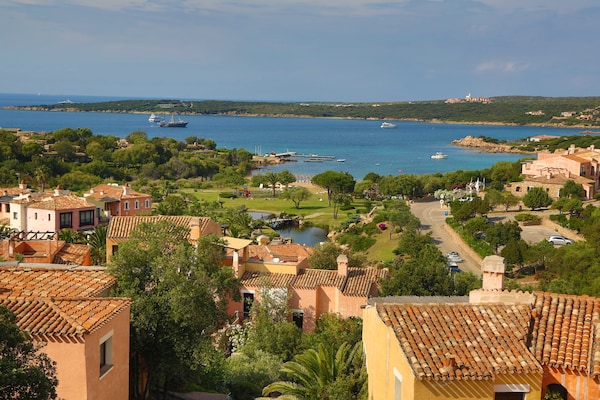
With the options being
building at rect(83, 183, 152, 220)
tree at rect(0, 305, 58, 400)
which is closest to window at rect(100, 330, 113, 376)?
Answer: tree at rect(0, 305, 58, 400)

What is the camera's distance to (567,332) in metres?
8.14

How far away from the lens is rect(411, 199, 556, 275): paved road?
35500mm

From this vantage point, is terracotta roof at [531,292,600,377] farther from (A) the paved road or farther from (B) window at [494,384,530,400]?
(A) the paved road

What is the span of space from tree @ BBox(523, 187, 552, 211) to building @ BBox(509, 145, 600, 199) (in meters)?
4.47

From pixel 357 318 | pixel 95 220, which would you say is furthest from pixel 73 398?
pixel 95 220

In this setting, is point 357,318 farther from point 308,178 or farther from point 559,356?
point 308,178

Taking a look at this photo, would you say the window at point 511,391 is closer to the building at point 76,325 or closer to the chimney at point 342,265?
the building at point 76,325

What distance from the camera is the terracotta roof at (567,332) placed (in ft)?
25.2

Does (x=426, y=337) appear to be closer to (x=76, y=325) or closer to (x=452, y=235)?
(x=76, y=325)

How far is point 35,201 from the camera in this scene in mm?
33500

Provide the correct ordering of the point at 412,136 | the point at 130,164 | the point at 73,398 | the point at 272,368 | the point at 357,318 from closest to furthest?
the point at 73,398 < the point at 272,368 < the point at 357,318 < the point at 130,164 < the point at 412,136

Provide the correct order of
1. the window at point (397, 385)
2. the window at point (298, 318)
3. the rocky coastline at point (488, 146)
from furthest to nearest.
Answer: the rocky coastline at point (488, 146) → the window at point (298, 318) → the window at point (397, 385)

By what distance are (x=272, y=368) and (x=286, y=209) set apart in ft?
142

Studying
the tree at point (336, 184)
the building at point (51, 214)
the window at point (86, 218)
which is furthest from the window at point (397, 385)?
the tree at point (336, 184)
